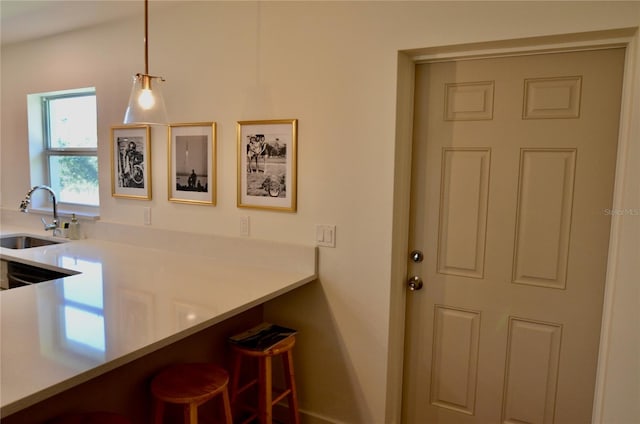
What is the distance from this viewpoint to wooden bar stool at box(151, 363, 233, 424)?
1.63 meters

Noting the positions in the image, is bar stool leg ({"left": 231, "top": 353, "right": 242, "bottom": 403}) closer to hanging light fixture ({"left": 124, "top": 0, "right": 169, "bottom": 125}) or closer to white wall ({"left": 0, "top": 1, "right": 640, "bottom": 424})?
white wall ({"left": 0, "top": 1, "right": 640, "bottom": 424})

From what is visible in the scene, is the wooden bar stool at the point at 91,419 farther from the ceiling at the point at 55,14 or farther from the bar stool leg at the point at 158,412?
the ceiling at the point at 55,14

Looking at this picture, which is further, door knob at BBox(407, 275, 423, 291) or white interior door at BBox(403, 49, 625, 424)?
door knob at BBox(407, 275, 423, 291)

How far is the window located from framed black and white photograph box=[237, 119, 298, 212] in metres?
1.47

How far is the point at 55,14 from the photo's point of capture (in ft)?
9.46

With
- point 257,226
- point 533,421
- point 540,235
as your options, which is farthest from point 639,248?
point 257,226

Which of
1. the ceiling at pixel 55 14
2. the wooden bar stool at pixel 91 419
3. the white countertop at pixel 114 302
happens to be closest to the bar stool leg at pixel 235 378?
the white countertop at pixel 114 302

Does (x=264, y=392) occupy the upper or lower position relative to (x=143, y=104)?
lower

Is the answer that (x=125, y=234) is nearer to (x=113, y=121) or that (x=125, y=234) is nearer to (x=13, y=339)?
(x=113, y=121)

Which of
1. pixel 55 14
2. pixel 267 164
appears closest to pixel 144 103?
pixel 267 164

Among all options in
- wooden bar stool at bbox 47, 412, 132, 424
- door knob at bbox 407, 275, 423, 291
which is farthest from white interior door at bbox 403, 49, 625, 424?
wooden bar stool at bbox 47, 412, 132, 424

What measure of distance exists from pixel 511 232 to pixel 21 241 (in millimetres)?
3303

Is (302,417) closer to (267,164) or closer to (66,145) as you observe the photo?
(267,164)

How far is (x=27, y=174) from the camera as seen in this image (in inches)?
139
